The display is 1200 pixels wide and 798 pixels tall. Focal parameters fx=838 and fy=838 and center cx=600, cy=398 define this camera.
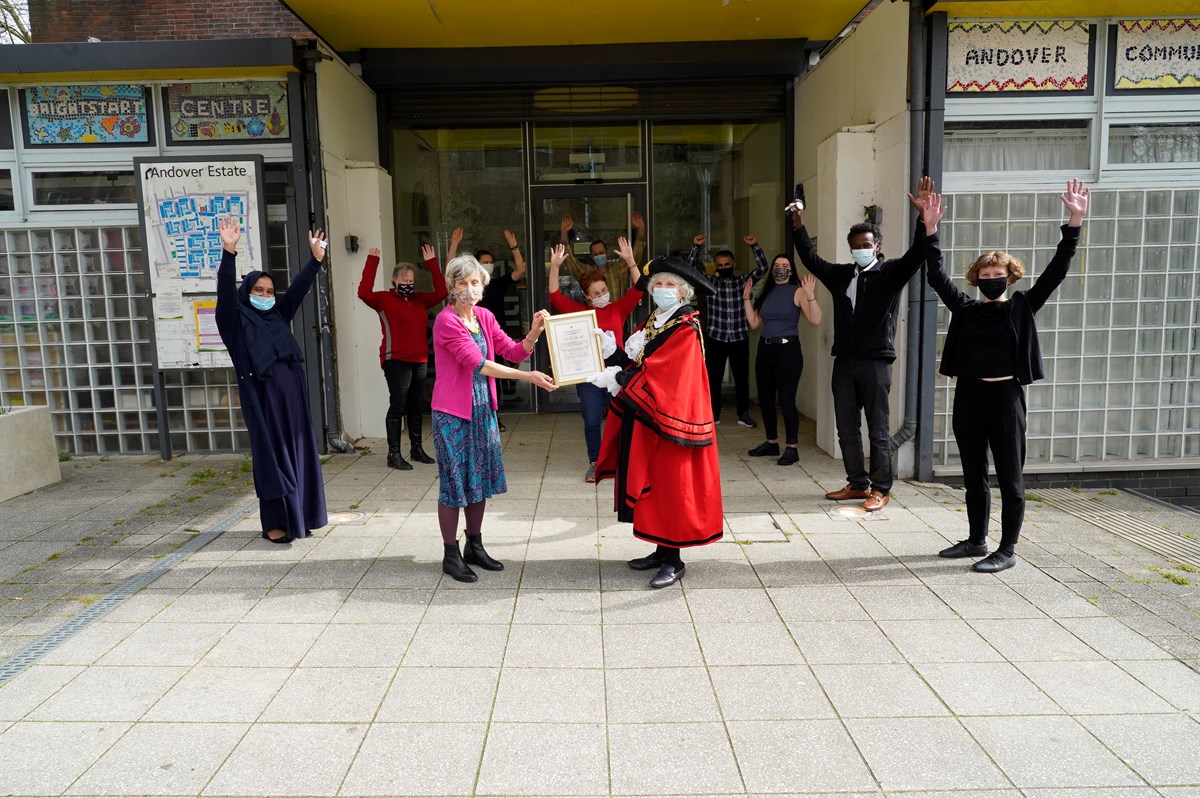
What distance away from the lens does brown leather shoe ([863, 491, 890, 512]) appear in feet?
19.6

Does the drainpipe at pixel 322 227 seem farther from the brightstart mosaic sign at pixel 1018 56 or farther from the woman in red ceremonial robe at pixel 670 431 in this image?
the brightstart mosaic sign at pixel 1018 56

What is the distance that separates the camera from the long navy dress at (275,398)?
5254mm

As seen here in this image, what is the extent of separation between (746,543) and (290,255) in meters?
5.22

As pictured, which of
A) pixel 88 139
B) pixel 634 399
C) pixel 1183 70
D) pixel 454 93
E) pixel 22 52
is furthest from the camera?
pixel 454 93

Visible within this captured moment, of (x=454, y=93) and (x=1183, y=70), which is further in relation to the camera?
(x=454, y=93)

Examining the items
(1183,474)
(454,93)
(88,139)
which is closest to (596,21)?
(454,93)

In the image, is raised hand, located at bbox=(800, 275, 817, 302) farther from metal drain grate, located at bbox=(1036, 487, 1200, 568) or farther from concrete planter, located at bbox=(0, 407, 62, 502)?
concrete planter, located at bbox=(0, 407, 62, 502)

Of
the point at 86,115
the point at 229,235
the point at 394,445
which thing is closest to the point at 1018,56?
the point at 229,235

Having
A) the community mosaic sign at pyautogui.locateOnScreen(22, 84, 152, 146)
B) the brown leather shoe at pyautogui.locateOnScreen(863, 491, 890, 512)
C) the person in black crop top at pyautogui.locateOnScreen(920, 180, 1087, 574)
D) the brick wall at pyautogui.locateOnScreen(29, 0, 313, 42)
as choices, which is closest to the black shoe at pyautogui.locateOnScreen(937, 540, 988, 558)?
the person in black crop top at pyautogui.locateOnScreen(920, 180, 1087, 574)

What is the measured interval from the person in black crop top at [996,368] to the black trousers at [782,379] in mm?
2510

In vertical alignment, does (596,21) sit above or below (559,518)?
above

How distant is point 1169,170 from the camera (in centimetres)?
678

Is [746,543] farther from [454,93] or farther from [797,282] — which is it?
[454,93]

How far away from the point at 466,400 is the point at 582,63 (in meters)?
6.20
